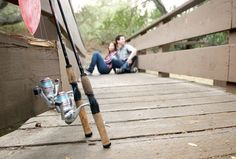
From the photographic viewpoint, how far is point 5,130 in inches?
48.4

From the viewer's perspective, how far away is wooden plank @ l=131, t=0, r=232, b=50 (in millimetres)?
2230

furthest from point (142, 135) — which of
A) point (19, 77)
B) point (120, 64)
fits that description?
point (120, 64)

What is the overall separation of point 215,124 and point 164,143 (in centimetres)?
33

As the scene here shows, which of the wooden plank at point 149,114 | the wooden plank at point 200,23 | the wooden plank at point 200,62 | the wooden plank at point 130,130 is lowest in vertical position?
the wooden plank at point 149,114

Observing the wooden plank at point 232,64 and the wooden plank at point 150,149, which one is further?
the wooden plank at point 232,64

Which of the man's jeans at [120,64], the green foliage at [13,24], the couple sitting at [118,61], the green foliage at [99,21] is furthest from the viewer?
the green foliage at [99,21]

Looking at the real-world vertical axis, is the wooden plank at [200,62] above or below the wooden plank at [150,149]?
above

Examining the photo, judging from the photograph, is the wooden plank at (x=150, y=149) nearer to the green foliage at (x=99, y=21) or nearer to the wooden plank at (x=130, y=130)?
the wooden plank at (x=130, y=130)

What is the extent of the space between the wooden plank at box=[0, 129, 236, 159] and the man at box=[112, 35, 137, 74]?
4458mm

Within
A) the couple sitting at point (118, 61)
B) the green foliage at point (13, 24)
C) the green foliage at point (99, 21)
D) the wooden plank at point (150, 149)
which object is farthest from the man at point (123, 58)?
the green foliage at point (99, 21)

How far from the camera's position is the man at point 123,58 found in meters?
5.59

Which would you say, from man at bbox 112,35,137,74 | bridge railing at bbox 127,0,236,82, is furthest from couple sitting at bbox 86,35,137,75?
bridge railing at bbox 127,0,236,82

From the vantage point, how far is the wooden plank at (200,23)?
87.8 inches

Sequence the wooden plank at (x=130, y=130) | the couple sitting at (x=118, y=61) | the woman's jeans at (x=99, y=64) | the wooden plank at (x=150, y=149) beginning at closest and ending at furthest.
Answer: the wooden plank at (x=150, y=149) → the wooden plank at (x=130, y=130) → the couple sitting at (x=118, y=61) → the woman's jeans at (x=99, y=64)
